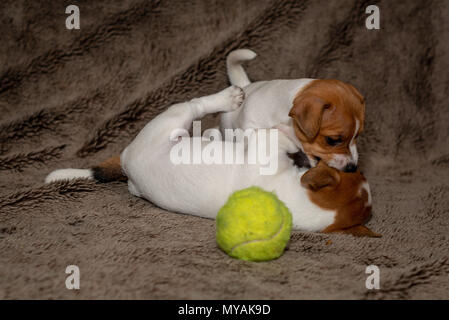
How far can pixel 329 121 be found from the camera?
7.98 feet

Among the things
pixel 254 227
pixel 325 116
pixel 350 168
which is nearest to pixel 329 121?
pixel 325 116

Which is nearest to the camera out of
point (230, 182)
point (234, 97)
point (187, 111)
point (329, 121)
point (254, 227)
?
point (254, 227)

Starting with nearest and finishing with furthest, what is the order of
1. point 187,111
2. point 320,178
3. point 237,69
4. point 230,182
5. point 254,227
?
1. point 254,227
2. point 320,178
3. point 230,182
4. point 187,111
5. point 237,69

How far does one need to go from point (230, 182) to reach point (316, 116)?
0.51 metres

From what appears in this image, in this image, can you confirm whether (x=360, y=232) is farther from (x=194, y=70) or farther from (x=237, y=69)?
(x=194, y=70)

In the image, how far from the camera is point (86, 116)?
3.24 m

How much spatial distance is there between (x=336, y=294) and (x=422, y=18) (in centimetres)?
234

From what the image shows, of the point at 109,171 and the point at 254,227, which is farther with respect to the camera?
the point at 109,171

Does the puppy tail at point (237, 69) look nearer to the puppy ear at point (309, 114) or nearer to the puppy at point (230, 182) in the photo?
the puppy at point (230, 182)

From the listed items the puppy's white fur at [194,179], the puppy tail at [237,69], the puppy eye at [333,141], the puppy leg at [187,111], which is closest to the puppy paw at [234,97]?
the puppy leg at [187,111]

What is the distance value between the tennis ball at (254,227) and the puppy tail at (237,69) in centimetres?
133

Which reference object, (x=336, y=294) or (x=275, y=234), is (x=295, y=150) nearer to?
(x=275, y=234)

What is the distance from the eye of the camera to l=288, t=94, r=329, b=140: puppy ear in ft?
7.72

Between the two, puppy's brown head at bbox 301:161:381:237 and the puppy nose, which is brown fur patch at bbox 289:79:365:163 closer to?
the puppy nose
